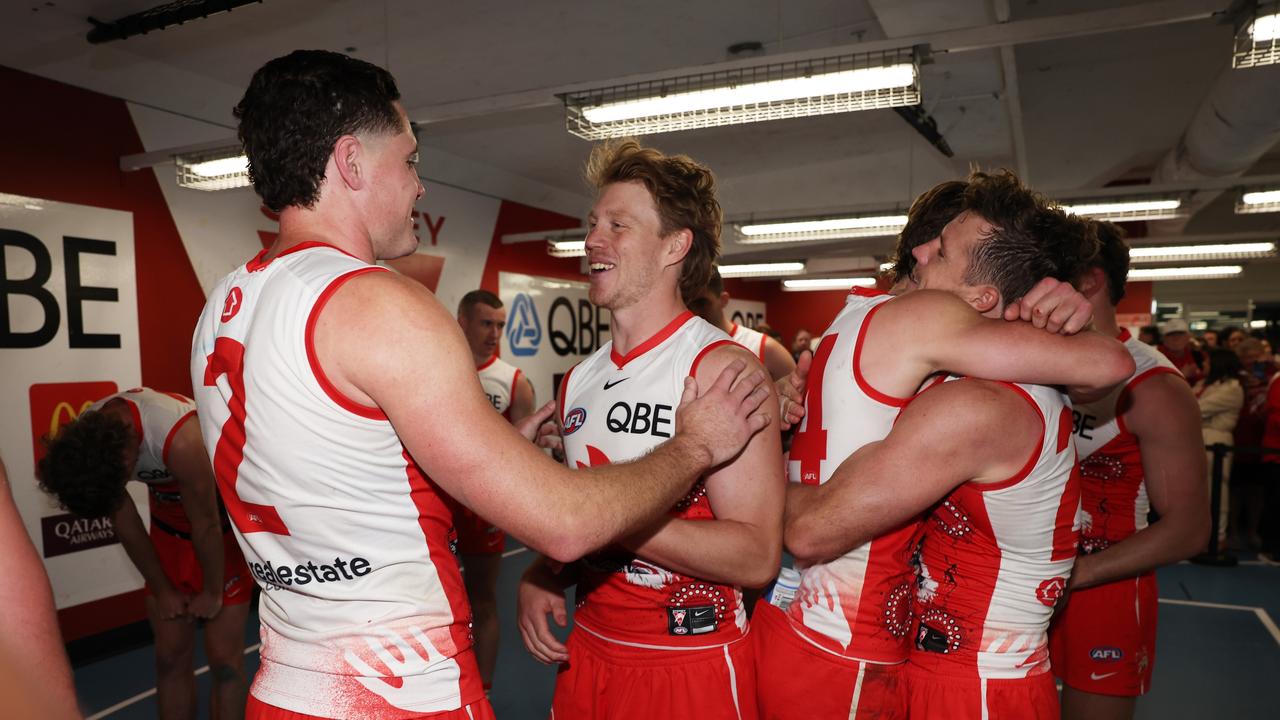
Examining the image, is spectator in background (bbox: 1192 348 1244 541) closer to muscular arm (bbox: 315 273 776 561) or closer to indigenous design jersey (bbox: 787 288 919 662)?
indigenous design jersey (bbox: 787 288 919 662)

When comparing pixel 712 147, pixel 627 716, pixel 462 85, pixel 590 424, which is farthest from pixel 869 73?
pixel 712 147

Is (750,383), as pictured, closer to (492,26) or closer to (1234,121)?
(492,26)

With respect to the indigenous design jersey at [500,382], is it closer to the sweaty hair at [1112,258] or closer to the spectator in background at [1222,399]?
the sweaty hair at [1112,258]

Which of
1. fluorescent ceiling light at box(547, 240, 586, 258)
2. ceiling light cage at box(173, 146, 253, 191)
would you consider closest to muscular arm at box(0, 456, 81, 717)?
ceiling light cage at box(173, 146, 253, 191)

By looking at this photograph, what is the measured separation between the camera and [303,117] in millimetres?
1246

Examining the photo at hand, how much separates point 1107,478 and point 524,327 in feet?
25.0

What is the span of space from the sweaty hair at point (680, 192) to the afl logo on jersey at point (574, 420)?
47 cm

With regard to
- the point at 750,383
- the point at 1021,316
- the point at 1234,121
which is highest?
the point at 1234,121

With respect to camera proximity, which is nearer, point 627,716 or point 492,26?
point 627,716

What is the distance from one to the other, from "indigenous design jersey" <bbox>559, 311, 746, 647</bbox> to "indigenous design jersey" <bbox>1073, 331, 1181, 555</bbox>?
1423 millimetres

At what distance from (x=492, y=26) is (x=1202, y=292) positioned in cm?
1776

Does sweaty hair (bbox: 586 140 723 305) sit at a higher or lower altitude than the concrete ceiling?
lower

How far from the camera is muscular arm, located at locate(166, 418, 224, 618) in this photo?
2.96 m

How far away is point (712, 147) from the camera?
27.6 feet
